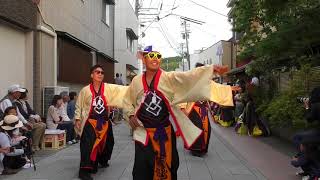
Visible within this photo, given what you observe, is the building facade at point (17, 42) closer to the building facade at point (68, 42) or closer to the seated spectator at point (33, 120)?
the building facade at point (68, 42)

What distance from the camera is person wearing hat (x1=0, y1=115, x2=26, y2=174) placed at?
9227mm

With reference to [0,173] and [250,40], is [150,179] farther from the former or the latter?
[250,40]

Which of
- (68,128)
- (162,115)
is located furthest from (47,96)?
(162,115)

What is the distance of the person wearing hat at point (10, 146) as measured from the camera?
923 cm

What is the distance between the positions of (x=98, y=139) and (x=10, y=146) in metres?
1.51

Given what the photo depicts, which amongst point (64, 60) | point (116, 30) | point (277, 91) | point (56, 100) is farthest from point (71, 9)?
point (116, 30)

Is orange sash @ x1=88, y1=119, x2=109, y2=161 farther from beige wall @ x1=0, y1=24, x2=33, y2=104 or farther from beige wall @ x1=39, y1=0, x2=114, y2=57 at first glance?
beige wall @ x1=39, y1=0, x2=114, y2=57

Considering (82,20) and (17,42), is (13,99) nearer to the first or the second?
(17,42)

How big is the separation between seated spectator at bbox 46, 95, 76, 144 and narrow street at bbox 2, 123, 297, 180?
0.55 m

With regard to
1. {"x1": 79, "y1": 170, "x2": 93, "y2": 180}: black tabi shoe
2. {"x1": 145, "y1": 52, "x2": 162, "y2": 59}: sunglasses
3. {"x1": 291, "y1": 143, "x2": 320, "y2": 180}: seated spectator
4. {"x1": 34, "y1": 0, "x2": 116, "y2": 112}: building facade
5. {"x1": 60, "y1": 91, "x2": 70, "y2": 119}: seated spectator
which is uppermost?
{"x1": 34, "y1": 0, "x2": 116, "y2": 112}: building facade

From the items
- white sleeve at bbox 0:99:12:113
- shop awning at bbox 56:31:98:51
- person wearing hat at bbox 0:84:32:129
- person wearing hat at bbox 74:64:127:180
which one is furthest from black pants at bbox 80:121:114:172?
shop awning at bbox 56:31:98:51

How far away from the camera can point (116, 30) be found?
35094mm

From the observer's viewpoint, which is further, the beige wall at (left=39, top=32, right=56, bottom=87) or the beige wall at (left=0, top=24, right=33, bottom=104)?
the beige wall at (left=39, top=32, right=56, bottom=87)

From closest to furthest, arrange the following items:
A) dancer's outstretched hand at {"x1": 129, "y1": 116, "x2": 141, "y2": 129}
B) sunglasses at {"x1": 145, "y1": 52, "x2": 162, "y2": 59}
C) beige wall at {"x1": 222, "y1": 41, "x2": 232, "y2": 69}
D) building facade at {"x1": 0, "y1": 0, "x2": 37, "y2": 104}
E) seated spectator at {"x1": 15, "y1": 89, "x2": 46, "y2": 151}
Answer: dancer's outstretched hand at {"x1": 129, "y1": 116, "x2": 141, "y2": 129}
sunglasses at {"x1": 145, "y1": 52, "x2": 162, "y2": 59}
seated spectator at {"x1": 15, "y1": 89, "x2": 46, "y2": 151}
building facade at {"x1": 0, "y1": 0, "x2": 37, "y2": 104}
beige wall at {"x1": 222, "y1": 41, "x2": 232, "y2": 69}
